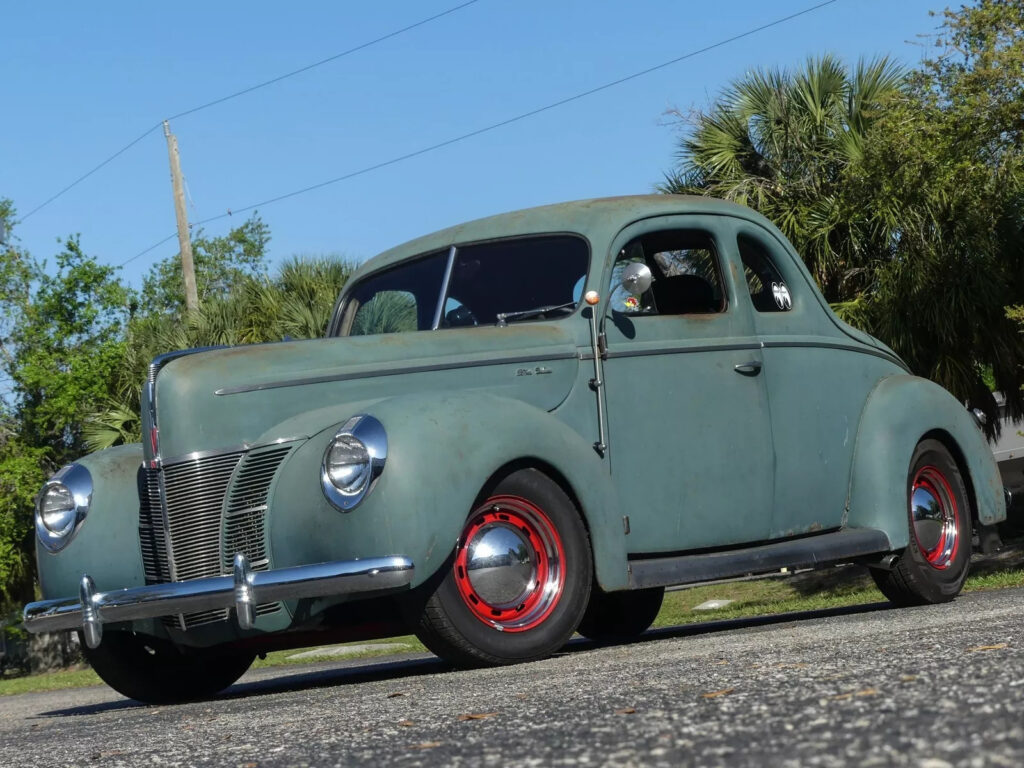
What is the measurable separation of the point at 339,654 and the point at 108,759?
10.2 m

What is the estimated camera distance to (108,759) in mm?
3621

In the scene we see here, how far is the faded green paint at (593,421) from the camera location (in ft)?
16.9

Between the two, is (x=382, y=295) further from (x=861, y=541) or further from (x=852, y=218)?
(x=852, y=218)

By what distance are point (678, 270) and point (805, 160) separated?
1018cm

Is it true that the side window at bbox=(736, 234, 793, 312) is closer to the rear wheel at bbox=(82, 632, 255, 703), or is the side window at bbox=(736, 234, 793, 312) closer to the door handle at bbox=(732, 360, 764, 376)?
the door handle at bbox=(732, 360, 764, 376)

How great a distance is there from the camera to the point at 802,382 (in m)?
6.96

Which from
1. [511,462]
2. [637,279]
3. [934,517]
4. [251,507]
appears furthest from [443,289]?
[934,517]

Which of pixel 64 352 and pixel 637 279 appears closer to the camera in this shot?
pixel 637 279

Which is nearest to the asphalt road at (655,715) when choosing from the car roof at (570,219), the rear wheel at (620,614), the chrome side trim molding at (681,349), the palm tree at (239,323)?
the chrome side trim molding at (681,349)

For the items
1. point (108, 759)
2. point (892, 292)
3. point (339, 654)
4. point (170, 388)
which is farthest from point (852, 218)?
point (108, 759)

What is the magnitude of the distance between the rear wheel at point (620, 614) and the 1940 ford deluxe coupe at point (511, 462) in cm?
140

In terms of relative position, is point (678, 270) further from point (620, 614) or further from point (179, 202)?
point (179, 202)

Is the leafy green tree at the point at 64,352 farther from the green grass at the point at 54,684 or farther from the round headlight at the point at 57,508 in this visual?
the round headlight at the point at 57,508

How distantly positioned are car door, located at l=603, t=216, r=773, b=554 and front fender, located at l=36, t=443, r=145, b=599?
204 centimetres
